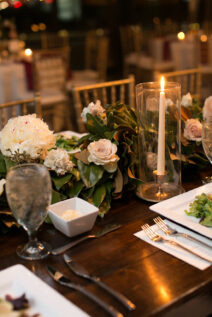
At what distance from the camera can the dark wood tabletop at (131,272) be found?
84 cm

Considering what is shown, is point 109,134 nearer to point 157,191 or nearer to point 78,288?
point 157,191

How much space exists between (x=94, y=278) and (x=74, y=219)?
0.19m

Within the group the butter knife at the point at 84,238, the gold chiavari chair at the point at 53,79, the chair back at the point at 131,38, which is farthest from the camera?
the chair back at the point at 131,38

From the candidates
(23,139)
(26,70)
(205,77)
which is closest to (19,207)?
(23,139)

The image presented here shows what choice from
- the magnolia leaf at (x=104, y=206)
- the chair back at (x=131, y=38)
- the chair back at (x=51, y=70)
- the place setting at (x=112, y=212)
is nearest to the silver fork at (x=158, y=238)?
the place setting at (x=112, y=212)

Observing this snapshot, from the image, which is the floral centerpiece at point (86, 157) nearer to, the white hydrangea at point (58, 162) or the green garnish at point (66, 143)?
the white hydrangea at point (58, 162)

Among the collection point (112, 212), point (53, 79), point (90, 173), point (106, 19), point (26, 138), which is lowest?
point (53, 79)

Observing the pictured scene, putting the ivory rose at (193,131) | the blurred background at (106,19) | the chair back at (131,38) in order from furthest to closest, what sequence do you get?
1. the blurred background at (106,19)
2. the chair back at (131,38)
3. the ivory rose at (193,131)

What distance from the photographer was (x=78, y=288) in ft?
2.82

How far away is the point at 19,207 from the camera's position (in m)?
0.93

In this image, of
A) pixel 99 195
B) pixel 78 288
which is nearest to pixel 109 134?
pixel 99 195

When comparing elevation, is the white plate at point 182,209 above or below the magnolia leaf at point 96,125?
below

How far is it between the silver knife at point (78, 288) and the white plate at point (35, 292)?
5cm

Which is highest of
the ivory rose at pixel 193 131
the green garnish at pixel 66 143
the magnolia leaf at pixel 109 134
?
the magnolia leaf at pixel 109 134
